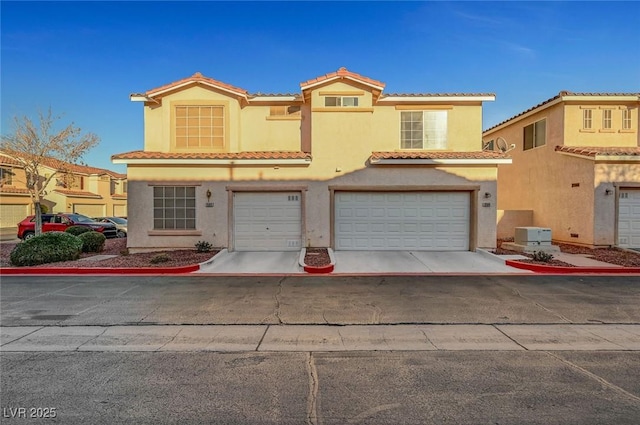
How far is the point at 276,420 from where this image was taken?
3471mm

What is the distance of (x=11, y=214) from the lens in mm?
30984

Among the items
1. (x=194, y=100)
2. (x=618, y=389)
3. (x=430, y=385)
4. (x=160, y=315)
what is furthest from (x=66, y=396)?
(x=194, y=100)

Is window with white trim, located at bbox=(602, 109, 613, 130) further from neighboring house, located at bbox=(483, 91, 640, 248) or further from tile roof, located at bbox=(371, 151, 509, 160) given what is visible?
tile roof, located at bbox=(371, 151, 509, 160)

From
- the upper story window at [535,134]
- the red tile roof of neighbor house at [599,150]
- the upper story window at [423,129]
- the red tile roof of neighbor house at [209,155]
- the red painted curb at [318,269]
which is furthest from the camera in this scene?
the upper story window at [535,134]

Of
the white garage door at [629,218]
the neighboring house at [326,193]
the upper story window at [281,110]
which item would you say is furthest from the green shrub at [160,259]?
the white garage door at [629,218]

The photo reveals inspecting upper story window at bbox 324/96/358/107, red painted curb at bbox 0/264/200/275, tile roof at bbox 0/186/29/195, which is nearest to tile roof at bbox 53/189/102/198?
tile roof at bbox 0/186/29/195

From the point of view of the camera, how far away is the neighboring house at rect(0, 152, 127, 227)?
30172 millimetres

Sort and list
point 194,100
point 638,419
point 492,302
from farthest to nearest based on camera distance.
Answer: point 194,100 → point 492,302 → point 638,419

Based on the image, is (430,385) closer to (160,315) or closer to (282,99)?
(160,315)

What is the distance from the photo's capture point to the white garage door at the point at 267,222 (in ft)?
45.9

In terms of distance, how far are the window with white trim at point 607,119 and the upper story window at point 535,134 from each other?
7.36ft

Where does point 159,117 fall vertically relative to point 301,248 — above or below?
above

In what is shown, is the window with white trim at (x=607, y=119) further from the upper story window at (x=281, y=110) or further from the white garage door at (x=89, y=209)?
the white garage door at (x=89, y=209)

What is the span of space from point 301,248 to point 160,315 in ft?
→ 24.2
